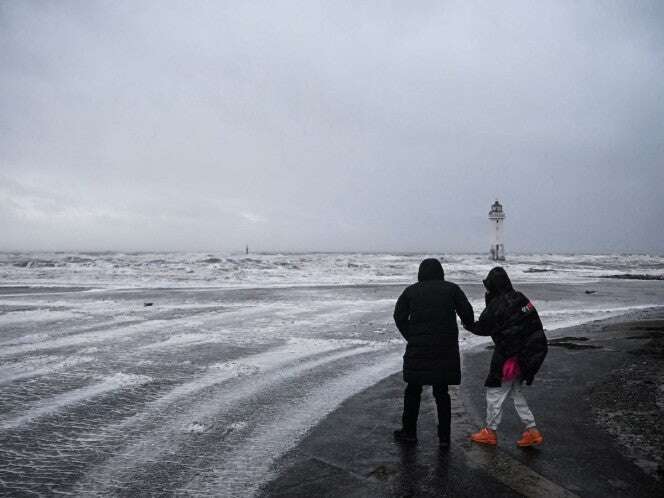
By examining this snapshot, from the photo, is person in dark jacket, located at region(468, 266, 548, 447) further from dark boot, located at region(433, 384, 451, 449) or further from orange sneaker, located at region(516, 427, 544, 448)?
dark boot, located at region(433, 384, 451, 449)

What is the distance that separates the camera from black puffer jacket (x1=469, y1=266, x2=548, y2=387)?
12.7ft

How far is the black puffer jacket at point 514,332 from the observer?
3.88 meters

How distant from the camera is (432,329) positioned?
3.98m

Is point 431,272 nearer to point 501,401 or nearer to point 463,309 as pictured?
point 463,309

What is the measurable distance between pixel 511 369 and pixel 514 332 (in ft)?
→ 1.08

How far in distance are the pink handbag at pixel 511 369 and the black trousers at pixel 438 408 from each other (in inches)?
21.2

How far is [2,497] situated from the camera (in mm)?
3082

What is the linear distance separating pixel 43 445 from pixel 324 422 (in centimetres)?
257

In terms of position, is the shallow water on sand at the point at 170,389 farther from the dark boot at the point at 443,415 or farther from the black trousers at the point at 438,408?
the dark boot at the point at 443,415

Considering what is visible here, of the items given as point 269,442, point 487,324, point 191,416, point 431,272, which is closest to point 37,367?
point 191,416

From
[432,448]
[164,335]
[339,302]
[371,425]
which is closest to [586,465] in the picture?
[432,448]

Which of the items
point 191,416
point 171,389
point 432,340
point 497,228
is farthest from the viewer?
point 497,228

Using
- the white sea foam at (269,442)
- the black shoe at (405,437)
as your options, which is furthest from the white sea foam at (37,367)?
the black shoe at (405,437)

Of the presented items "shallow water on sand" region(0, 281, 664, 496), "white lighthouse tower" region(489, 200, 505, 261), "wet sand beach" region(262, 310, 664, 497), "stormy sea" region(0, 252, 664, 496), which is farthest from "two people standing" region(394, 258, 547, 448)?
"white lighthouse tower" region(489, 200, 505, 261)
